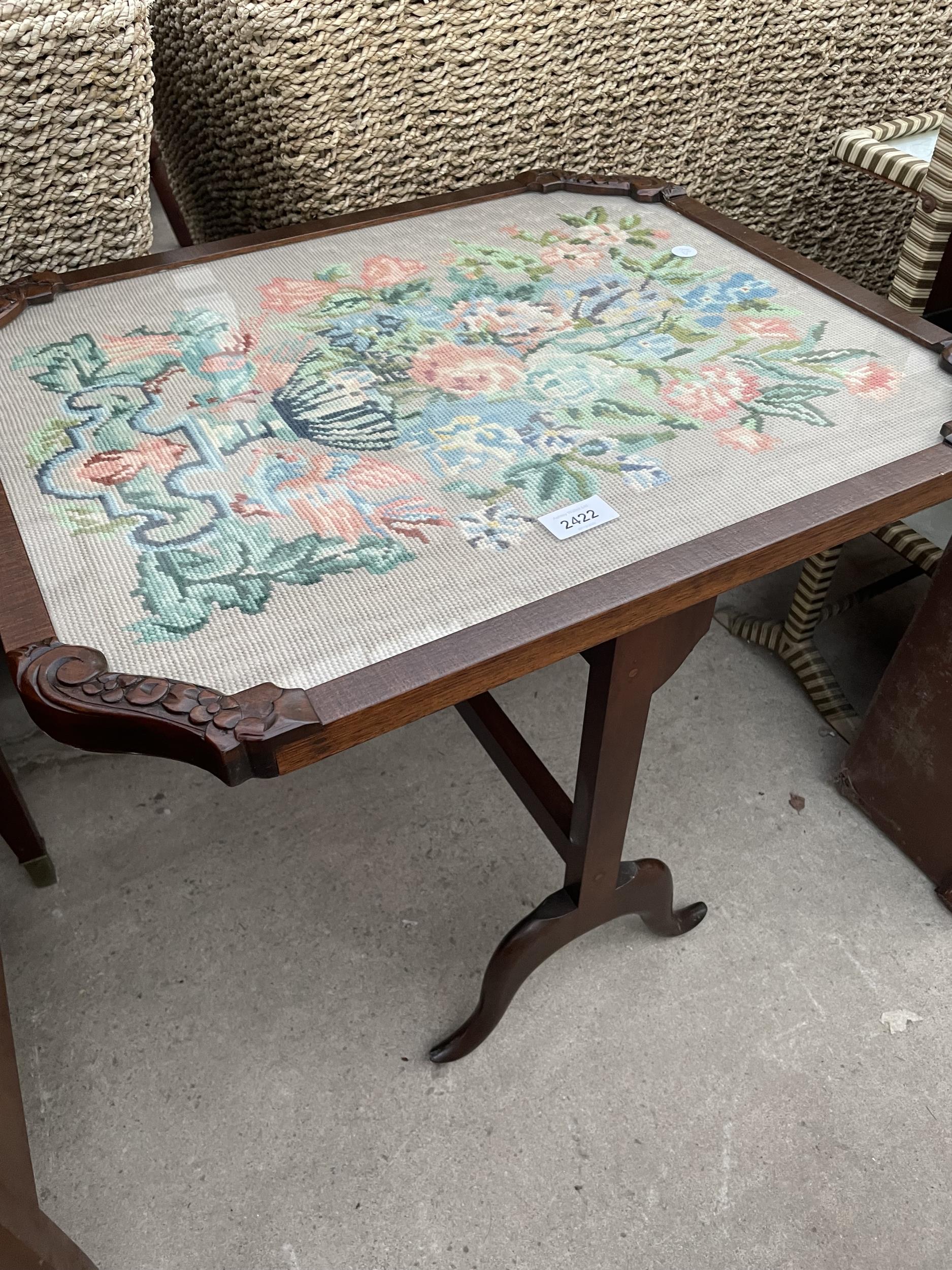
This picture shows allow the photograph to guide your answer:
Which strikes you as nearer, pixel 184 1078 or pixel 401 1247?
pixel 401 1247

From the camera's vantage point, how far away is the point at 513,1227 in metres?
1.25

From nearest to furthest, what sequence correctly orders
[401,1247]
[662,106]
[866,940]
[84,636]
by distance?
[84,636], [401,1247], [866,940], [662,106]

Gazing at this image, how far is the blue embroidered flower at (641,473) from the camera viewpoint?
3.05ft

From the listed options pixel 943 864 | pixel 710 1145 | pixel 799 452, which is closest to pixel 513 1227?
pixel 710 1145

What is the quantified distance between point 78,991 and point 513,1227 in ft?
2.43

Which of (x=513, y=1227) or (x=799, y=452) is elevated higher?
(x=799, y=452)

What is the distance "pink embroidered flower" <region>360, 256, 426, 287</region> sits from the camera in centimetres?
126

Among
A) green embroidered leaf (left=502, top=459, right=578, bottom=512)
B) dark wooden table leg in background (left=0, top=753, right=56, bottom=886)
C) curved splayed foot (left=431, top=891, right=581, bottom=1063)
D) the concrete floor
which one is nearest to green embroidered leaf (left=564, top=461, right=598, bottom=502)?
green embroidered leaf (left=502, top=459, right=578, bottom=512)

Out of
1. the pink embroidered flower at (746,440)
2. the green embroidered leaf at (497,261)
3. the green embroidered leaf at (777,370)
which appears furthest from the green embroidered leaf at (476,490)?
the green embroidered leaf at (497,261)

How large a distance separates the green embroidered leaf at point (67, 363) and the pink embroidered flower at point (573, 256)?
60cm

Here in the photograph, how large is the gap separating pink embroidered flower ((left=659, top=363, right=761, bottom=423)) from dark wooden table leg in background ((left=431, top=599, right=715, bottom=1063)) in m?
0.21

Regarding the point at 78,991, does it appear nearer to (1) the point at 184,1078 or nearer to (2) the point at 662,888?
(1) the point at 184,1078

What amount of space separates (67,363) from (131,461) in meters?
0.24

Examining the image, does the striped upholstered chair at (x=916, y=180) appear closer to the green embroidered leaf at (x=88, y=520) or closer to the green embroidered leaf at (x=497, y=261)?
the green embroidered leaf at (x=497, y=261)
